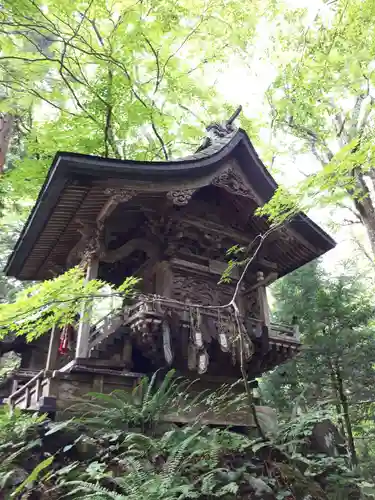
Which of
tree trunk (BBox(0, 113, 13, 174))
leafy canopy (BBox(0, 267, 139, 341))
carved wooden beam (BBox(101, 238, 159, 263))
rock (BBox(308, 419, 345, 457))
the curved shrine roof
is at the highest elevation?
tree trunk (BBox(0, 113, 13, 174))

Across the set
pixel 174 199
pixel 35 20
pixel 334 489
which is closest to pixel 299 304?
pixel 174 199

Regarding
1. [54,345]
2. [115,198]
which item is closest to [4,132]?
[115,198]

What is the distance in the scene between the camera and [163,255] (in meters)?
9.12

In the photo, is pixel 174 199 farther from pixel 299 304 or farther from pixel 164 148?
pixel 299 304

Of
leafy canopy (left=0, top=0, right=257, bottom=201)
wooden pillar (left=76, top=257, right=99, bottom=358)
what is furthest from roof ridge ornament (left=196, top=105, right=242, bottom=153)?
wooden pillar (left=76, top=257, right=99, bottom=358)

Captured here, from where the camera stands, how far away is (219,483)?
534 cm

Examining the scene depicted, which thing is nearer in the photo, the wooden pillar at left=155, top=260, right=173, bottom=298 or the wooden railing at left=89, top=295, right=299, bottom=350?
the wooden railing at left=89, top=295, right=299, bottom=350

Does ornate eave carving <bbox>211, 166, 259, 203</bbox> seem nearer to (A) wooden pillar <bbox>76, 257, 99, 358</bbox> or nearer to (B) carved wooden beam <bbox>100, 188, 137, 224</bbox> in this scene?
(B) carved wooden beam <bbox>100, 188, 137, 224</bbox>

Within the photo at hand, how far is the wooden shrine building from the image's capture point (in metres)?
7.66

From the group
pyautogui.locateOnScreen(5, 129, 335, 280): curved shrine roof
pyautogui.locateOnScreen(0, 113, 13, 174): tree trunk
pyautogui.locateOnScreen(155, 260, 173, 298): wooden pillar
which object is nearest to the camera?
pyautogui.locateOnScreen(5, 129, 335, 280): curved shrine roof

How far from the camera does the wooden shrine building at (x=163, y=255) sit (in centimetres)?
766

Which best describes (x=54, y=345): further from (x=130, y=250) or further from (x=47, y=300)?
(x=47, y=300)

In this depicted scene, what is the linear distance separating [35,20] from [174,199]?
4.35m

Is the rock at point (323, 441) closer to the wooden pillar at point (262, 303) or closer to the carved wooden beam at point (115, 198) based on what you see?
the wooden pillar at point (262, 303)
